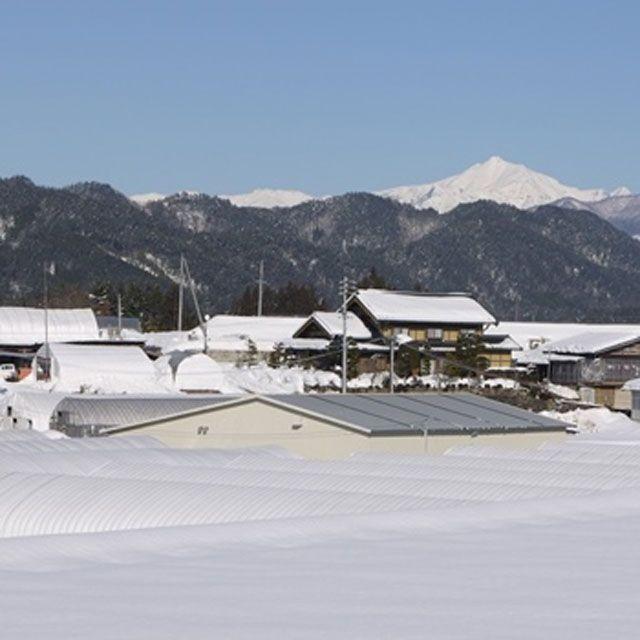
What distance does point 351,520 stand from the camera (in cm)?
2059

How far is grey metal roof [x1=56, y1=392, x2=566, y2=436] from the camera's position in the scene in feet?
119

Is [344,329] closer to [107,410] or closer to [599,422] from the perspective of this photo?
[107,410]

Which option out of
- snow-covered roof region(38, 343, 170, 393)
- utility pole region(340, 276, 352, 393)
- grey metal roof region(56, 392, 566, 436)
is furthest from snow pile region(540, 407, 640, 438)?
snow-covered roof region(38, 343, 170, 393)

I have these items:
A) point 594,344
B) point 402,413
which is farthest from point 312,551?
point 594,344

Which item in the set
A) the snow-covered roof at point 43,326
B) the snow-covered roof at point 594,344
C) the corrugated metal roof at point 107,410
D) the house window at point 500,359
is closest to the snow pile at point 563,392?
the snow-covered roof at point 594,344

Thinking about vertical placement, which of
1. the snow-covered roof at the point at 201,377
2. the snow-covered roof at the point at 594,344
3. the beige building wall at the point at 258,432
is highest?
the snow-covered roof at the point at 594,344

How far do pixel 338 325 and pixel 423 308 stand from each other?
425cm

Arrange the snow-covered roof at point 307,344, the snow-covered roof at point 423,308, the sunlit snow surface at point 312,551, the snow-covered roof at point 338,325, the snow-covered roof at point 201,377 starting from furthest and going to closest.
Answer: the snow-covered roof at point 423,308 → the snow-covered roof at point 338,325 → the snow-covered roof at point 307,344 → the snow-covered roof at point 201,377 → the sunlit snow surface at point 312,551

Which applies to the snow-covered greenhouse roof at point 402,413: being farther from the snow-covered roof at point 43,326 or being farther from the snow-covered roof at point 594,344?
the snow-covered roof at point 43,326

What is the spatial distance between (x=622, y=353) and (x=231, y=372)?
641 inches

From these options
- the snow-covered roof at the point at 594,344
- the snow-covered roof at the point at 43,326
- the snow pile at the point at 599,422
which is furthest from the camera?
the snow-covered roof at the point at 43,326

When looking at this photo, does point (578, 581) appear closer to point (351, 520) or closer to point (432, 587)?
point (432, 587)

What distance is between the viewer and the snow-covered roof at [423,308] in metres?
70.1

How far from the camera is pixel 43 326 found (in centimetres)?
7438
